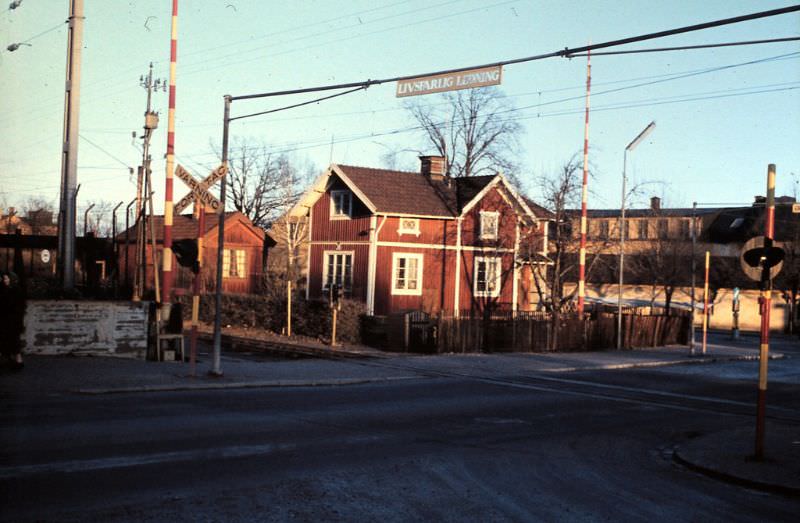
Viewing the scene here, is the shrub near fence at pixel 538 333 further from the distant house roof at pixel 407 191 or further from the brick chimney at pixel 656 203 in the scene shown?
the brick chimney at pixel 656 203

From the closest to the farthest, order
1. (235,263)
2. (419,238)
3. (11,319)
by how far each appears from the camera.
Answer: (11,319) → (419,238) → (235,263)

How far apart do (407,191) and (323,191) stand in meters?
4.01

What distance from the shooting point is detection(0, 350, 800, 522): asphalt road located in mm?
7785

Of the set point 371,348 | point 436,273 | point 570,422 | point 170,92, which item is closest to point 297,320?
point 371,348

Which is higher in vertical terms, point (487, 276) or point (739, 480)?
point (487, 276)

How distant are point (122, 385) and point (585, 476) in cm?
864

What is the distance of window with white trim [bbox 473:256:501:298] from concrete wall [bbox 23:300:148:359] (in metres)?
23.7

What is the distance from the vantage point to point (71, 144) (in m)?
19.8

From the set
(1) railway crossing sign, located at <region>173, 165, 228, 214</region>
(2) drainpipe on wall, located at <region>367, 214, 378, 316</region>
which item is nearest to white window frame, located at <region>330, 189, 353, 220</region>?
(2) drainpipe on wall, located at <region>367, 214, 378, 316</region>

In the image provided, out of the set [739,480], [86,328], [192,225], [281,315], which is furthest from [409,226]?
[739,480]

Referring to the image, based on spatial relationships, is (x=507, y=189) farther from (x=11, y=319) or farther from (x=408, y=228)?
(x=11, y=319)

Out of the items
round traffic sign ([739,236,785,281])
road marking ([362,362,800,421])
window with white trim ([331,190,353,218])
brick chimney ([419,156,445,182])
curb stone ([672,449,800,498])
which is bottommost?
road marking ([362,362,800,421])

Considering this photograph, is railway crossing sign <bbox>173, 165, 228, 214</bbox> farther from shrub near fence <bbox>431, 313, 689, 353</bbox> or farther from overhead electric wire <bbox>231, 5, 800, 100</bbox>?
shrub near fence <bbox>431, 313, 689, 353</bbox>

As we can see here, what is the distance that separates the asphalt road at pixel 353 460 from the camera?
7.79 meters
